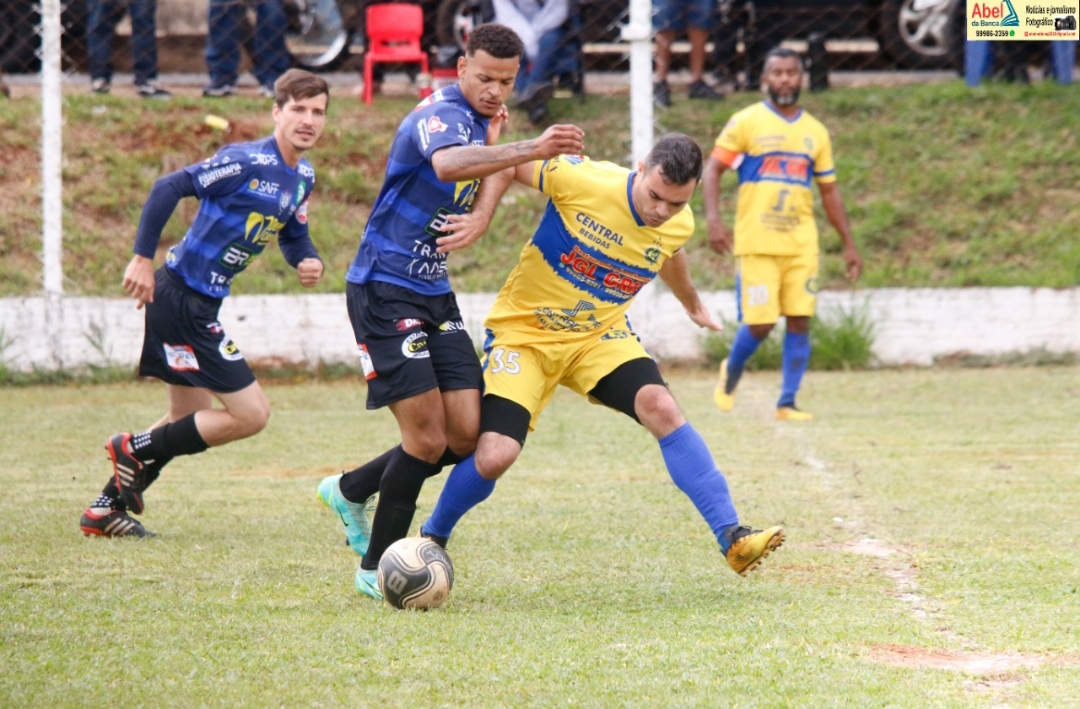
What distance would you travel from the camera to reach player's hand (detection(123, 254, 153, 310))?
571 cm

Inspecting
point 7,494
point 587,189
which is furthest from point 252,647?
point 7,494

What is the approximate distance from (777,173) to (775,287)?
2.48 feet

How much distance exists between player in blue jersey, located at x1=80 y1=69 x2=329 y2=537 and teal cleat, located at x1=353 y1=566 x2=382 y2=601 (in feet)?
4.47

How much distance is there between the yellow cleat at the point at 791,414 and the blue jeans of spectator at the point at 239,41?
6.17 metres

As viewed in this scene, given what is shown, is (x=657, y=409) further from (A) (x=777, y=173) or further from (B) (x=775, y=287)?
(A) (x=777, y=173)

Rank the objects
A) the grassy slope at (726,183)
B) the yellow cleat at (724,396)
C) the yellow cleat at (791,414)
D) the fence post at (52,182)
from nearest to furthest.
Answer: the yellow cleat at (791,414) → the yellow cleat at (724,396) → the fence post at (52,182) → the grassy slope at (726,183)

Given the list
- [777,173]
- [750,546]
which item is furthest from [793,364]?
[750,546]

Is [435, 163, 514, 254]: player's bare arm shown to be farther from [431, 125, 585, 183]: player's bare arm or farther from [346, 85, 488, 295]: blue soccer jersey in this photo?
[431, 125, 585, 183]: player's bare arm

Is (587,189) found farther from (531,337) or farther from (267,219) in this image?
(267,219)

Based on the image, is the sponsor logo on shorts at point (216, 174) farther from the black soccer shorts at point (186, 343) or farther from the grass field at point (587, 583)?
the grass field at point (587, 583)

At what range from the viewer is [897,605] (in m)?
4.66

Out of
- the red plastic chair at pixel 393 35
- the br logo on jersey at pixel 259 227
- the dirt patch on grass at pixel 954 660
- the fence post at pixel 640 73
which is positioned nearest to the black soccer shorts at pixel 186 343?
the br logo on jersey at pixel 259 227

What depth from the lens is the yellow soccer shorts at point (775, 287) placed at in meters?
9.19

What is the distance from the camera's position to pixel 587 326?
5262mm
